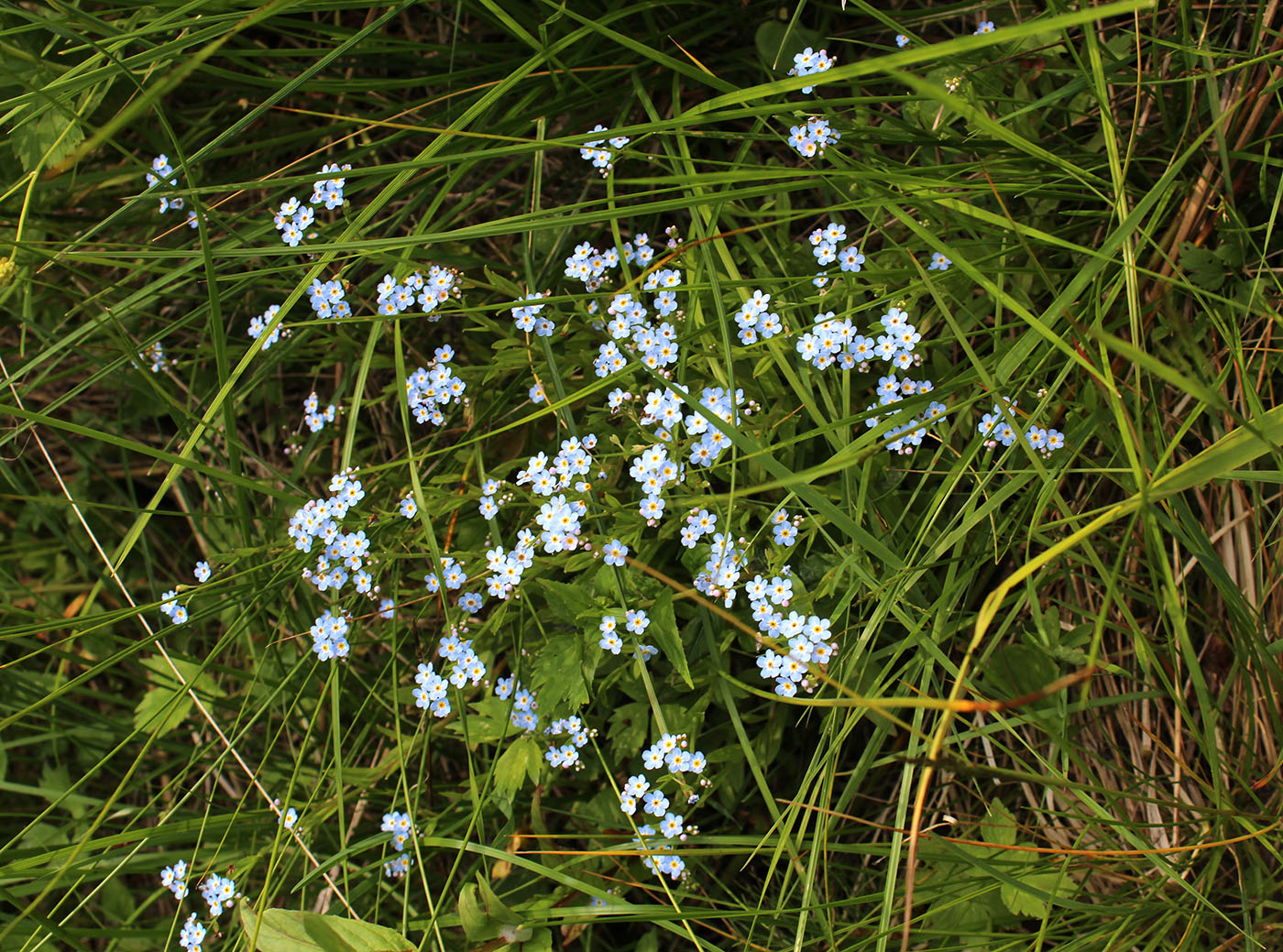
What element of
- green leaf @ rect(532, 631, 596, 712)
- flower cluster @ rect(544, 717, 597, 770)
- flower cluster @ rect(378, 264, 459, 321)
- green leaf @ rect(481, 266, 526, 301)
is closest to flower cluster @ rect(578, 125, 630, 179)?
green leaf @ rect(481, 266, 526, 301)

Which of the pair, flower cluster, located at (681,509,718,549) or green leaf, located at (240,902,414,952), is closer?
green leaf, located at (240,902,414,952)

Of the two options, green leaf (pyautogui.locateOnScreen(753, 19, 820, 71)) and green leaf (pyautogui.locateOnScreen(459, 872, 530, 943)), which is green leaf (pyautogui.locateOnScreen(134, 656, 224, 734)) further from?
green leaf (pyautogui.locateOnScreen(753, 19, 820, 71))

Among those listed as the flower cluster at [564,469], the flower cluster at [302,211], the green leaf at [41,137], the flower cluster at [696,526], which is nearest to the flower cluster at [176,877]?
the flower cluster at [564,469]

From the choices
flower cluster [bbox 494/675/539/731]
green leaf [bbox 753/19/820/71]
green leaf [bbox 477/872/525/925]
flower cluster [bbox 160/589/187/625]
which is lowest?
green leaf [bbox 477/872/525/925]

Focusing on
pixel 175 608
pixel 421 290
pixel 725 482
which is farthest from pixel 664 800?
pixel 421 290

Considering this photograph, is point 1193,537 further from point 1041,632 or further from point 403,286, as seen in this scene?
point 403,286

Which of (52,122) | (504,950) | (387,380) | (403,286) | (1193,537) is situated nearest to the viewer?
(1193,537)

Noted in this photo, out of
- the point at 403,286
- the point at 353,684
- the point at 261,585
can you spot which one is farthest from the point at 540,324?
the point at 353,684
